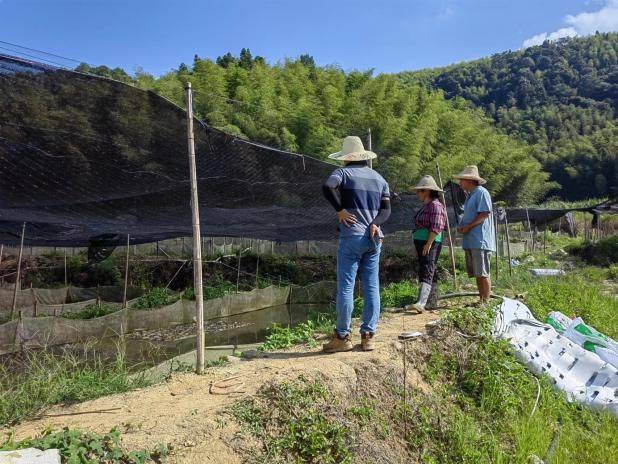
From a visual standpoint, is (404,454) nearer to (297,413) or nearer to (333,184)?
(297,413)

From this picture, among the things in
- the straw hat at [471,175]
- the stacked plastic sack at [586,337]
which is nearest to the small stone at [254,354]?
the straw hat at [471,175]

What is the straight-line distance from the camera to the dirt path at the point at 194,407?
2125 mm

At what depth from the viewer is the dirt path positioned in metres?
2.12

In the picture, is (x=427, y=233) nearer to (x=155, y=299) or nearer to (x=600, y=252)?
(x=155, y=299)

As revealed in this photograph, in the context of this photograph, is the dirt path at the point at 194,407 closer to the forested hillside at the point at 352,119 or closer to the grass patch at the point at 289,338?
the grass patch at the point at 289,338

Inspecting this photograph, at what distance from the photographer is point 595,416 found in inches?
140

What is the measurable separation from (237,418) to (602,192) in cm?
3965

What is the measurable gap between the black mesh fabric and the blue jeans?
2110 millimetres

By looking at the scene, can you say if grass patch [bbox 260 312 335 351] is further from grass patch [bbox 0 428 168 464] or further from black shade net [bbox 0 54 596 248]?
black shade net [bbox 0 54 596 248]

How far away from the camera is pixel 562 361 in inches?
157

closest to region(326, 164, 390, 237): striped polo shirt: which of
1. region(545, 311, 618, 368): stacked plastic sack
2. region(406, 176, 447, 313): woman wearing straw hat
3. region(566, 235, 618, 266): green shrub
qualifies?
region(406, 176, 447, 313): woman wearing straw hat

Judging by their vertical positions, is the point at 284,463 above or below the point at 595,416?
above

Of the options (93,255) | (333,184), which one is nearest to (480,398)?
(333,184)

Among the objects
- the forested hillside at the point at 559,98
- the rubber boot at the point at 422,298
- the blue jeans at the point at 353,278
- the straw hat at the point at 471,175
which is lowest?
the rubber boot at the point at 422,298
